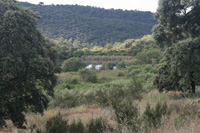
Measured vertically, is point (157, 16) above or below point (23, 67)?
above

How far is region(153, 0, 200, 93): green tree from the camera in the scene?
458 inches

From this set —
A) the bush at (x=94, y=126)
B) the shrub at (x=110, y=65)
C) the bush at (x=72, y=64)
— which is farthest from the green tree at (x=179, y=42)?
the shrub at (x=110, y=65)

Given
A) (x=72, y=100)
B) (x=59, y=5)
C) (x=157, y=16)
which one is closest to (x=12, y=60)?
(x=157, y=16)

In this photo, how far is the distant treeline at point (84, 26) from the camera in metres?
125

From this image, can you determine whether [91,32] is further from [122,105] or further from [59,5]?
[122,105]

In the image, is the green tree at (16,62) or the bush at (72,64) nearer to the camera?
the green tree at (16,62)

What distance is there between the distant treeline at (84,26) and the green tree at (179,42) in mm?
104873

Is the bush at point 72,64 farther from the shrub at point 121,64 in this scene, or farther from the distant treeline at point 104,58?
the distant treeline at point 104,58

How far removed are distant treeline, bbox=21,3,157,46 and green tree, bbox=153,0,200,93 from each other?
344ft

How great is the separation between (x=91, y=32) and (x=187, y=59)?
4893 inches

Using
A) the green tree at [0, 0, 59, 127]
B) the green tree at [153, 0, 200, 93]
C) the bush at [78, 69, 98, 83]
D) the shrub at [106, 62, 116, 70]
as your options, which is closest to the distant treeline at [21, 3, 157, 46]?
the shrub at [106, 62, 116, 70]

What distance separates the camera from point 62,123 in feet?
21.9

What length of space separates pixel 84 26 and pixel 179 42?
12595 centimetres

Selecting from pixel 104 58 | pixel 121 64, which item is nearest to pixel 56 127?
pixel 121 64
